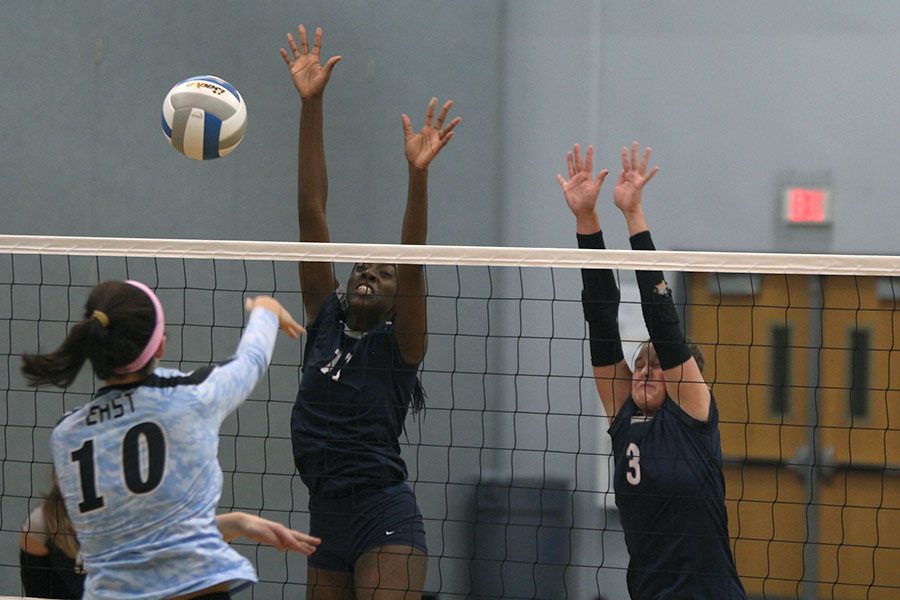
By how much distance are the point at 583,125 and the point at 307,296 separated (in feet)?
8.89

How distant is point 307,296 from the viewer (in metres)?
4.68

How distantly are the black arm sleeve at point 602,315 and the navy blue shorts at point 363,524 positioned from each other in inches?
33.5

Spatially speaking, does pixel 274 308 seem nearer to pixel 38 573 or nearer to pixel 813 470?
pixel 38 573

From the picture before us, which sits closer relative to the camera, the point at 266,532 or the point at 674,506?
the point at 266,532

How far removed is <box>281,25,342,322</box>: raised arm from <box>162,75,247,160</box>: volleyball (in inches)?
10.5

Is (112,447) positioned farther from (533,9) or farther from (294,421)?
(533,9)

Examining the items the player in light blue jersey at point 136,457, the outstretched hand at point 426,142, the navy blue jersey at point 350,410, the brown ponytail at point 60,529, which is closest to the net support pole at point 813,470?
the outstretched hand at point 426,142

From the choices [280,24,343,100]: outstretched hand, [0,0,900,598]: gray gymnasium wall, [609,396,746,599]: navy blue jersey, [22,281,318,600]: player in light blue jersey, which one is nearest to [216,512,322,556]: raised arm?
[22,281,318,600]: player in light blue jersey

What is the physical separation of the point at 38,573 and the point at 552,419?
323 cm

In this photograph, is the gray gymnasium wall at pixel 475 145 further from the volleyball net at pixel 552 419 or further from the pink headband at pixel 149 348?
the pink headband at pixel 149 348

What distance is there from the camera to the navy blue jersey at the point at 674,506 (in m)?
3.88

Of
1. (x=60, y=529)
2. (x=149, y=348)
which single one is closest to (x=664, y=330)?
(x=149, y=348)

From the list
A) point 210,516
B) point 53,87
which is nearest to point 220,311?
point 53,87

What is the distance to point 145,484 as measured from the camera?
113 inches
